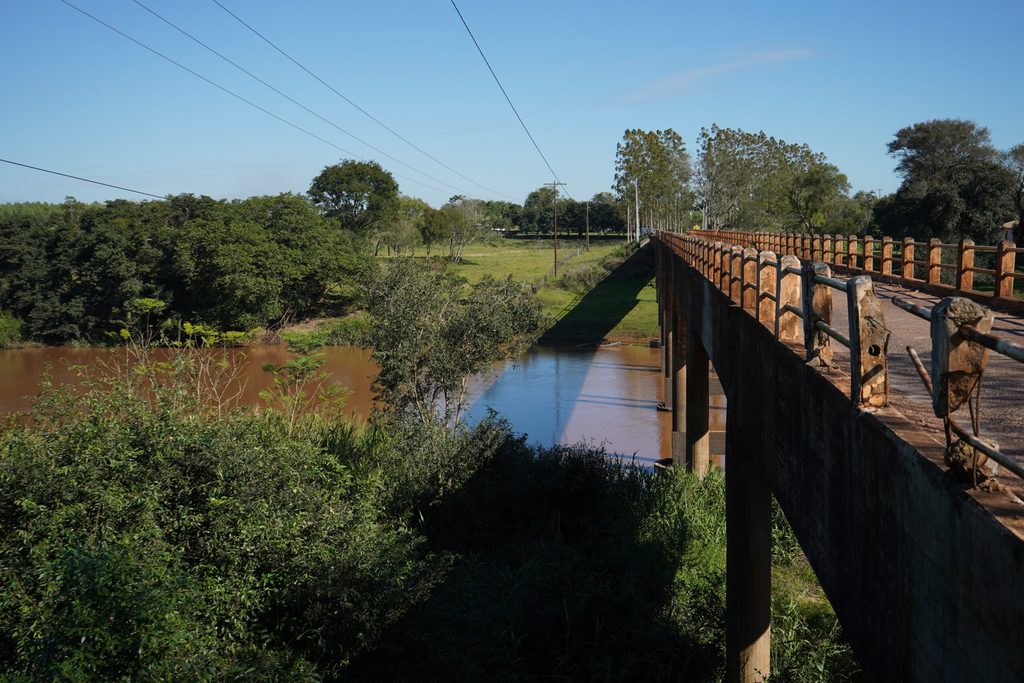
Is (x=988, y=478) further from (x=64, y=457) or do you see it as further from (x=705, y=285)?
(x=64, y=457)

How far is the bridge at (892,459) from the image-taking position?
10.7 feet

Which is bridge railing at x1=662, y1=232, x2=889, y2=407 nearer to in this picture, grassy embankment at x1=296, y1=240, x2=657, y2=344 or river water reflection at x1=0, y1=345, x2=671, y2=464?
river water reflection at x1=0, y1=345, x2=671, y2=464

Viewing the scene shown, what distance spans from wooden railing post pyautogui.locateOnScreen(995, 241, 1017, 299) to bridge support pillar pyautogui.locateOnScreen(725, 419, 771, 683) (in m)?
3.96

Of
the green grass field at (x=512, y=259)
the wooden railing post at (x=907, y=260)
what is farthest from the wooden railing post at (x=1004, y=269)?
the green grass field at (x=512, y=259)

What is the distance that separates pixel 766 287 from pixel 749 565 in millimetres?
3938

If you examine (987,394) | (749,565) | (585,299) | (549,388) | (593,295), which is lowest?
(549,388)

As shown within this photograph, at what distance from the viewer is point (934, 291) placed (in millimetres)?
13828

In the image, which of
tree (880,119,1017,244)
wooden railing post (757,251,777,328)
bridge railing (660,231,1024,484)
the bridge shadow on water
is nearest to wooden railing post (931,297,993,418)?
bridge railing (660,231,1024,484)

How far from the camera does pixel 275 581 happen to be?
41.3 ft

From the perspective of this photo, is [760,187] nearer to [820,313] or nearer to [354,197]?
[354,197]

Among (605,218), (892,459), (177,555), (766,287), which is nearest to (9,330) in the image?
(177,555)

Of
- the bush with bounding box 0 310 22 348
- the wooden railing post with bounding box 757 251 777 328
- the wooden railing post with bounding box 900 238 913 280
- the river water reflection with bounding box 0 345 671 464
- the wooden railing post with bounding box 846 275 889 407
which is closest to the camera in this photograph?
the wooden railing post with bounding box 846 275 889 407

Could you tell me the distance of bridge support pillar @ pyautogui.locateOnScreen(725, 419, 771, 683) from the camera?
415 inches

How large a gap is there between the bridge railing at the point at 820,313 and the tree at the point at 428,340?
51.0ft
